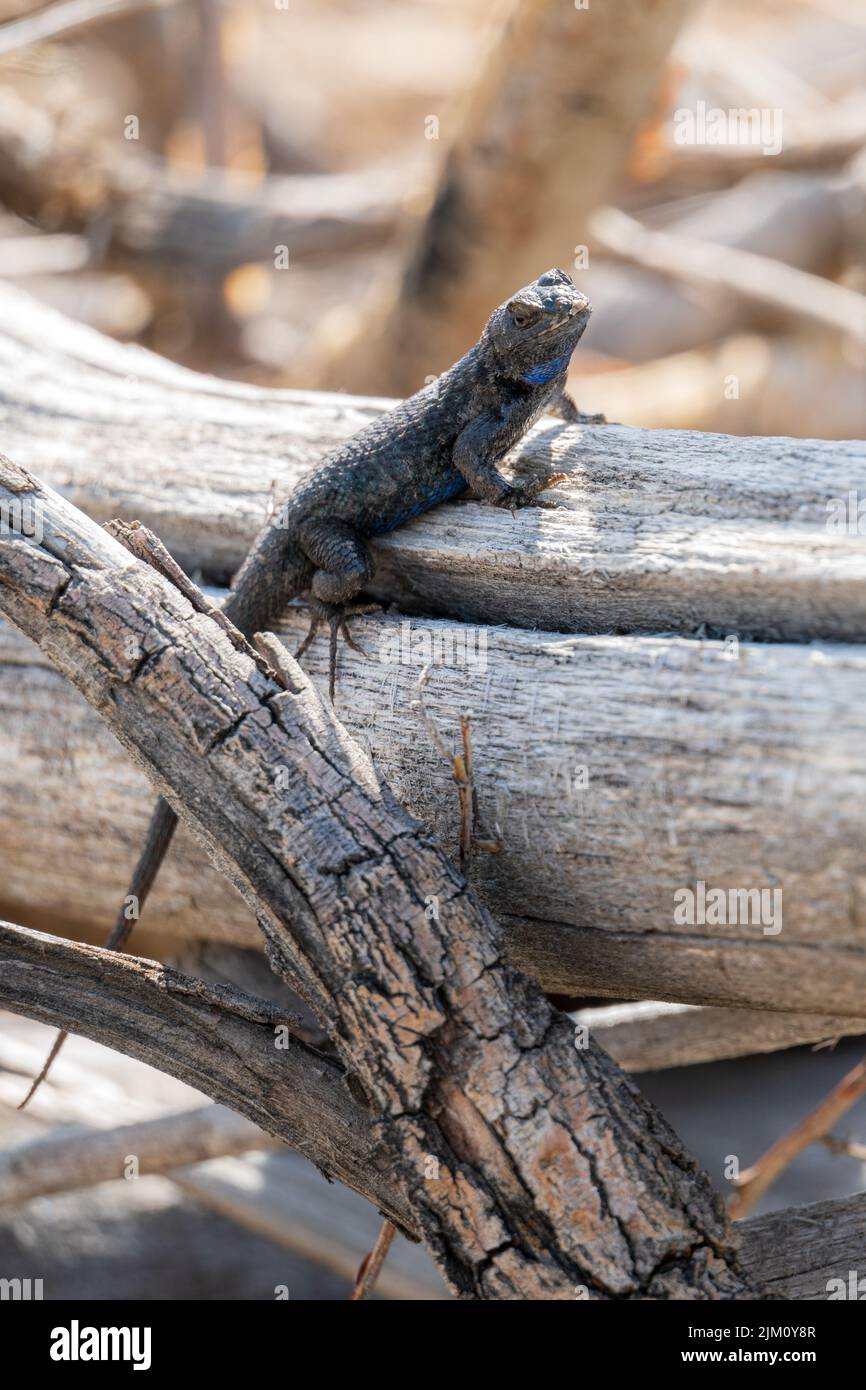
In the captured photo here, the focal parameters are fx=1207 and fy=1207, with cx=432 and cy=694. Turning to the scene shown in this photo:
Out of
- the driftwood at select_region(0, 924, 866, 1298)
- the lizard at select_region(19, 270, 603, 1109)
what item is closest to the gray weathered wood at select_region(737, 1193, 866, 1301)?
the driftwood at select_region(0, 924, 866, 1298)

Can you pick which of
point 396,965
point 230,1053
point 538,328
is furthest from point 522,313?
point 230,1053

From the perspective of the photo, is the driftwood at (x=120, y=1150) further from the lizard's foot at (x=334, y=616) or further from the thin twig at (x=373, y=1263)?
the lizard's foot at (x=334, y=616)

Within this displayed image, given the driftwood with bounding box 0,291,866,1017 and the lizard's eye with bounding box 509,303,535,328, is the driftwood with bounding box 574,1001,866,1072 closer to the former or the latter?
the driftwood with bounding box 0,291,866,1017

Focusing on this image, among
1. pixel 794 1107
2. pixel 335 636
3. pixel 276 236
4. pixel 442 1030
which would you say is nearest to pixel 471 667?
pixel 335 636

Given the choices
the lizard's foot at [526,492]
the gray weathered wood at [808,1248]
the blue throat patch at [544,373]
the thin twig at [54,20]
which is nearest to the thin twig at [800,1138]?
the gray weathered wood at [808,1248]

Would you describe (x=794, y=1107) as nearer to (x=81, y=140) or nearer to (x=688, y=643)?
(x=688, y=643)
